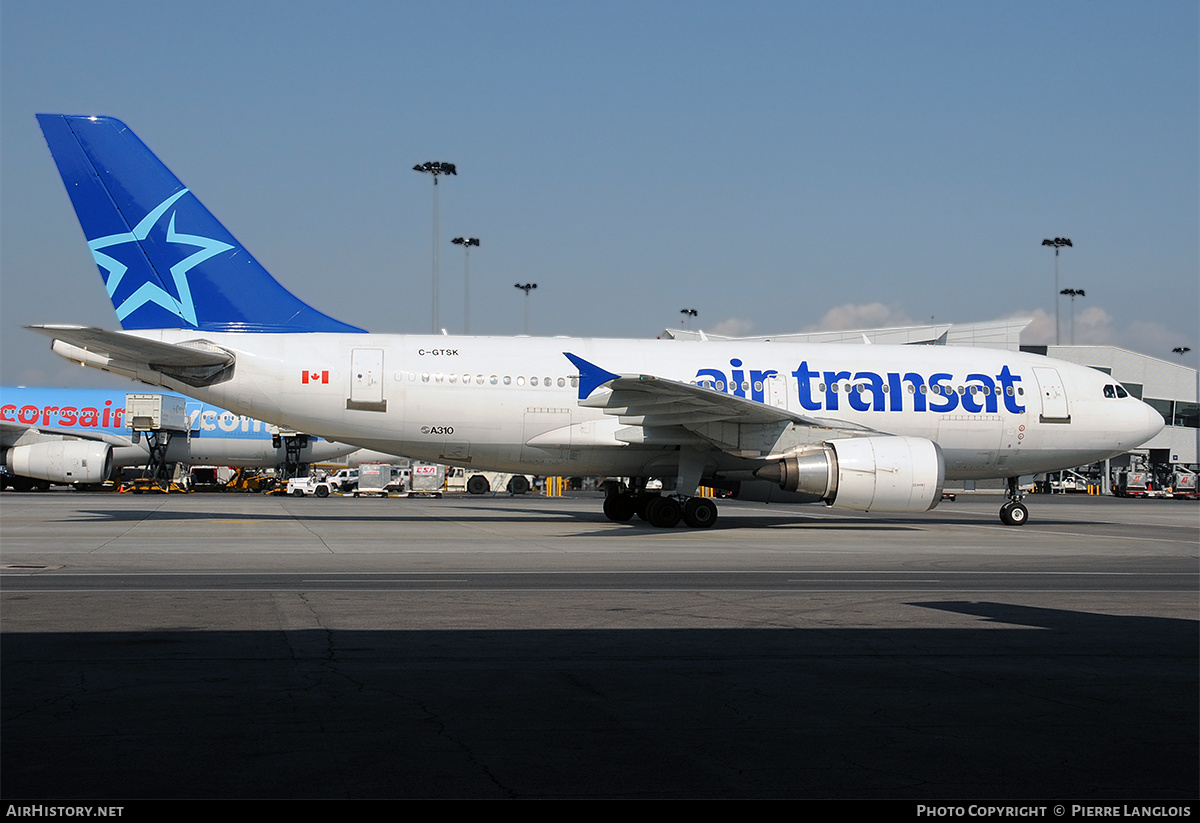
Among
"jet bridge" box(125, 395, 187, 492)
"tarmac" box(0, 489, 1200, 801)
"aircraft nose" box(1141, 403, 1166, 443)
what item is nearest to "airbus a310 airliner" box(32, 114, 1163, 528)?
"aircraft nose" box(1141, 403, 1166, 443)

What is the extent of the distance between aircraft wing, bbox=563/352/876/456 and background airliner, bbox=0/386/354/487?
1092 inches

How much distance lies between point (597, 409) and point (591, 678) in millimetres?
15656

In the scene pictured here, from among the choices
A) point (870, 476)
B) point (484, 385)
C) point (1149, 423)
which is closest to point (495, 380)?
point (484, 385)

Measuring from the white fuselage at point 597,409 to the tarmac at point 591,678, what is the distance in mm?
7282

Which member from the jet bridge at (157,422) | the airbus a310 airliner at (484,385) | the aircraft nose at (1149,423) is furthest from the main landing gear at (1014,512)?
the jet bridge at (157,422)

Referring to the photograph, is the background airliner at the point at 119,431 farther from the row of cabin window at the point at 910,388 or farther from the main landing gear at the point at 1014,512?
the main landing gear at the point at 1014,512

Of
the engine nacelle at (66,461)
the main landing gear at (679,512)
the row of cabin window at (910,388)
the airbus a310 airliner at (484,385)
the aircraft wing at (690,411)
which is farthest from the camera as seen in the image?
the engine nacelle at (66,461)

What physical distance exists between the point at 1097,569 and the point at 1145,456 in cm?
7202

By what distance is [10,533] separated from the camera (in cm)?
1908

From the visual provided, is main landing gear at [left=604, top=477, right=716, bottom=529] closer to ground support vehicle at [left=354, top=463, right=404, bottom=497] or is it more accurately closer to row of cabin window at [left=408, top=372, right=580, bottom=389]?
row of cabin window at [left=408, top=372, right=580, bottom=389]

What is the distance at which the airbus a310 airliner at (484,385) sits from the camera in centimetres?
2055

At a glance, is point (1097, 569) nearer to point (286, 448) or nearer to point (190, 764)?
point (190, 764)

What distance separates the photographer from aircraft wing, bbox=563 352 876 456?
64.3 feet

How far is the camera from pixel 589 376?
19781 mm
